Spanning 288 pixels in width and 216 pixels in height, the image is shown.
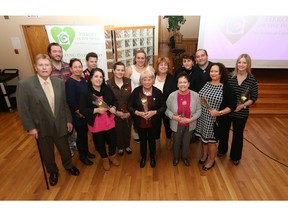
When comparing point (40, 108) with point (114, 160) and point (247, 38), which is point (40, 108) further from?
point (247, 38)

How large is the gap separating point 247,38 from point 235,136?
257 cm

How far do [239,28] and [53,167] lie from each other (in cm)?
432

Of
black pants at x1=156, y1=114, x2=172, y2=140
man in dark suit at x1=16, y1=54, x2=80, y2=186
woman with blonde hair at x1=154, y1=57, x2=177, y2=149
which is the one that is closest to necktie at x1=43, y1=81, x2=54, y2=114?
man in dark suit at x1=16, y1=54, x2=80, y2=186

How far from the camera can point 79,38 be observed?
14.4 feet

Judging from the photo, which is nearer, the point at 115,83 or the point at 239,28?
the point at 115,83

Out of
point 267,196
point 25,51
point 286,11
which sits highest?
point 286,11

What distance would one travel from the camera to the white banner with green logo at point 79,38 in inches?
170

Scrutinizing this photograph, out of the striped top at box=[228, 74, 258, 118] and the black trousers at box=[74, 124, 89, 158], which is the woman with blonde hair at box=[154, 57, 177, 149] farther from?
the black trousers at box=[74, 124, 89, 158]

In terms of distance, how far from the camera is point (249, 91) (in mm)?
2453

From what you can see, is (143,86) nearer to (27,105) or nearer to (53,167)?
(27,105)

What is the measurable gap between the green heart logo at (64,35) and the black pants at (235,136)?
145 inches

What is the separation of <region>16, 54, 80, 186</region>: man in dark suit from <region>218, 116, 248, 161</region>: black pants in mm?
2023

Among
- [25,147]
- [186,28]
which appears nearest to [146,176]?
[25,147]

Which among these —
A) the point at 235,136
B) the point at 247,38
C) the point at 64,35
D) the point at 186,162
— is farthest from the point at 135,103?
the point at 247,38
